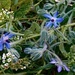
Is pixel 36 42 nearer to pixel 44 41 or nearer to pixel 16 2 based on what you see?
pixel 44 41

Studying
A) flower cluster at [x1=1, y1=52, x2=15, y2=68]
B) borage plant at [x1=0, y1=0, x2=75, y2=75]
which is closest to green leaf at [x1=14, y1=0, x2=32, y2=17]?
borage plant at [x1=0, y1=0, x2=75, y2=75]

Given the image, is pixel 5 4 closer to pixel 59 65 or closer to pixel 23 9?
pixel 23 9

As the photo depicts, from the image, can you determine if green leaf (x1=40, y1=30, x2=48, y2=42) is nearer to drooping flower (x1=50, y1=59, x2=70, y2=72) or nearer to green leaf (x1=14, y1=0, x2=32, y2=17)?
drooping flower (x1=50, y1=59, x2=70, y2=72)

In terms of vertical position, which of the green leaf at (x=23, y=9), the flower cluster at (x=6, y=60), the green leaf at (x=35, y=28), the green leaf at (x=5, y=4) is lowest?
the flower cluster at (x=6, y=60)

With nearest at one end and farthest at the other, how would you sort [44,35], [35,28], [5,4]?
[44,35] → [35,28] → [5,4]

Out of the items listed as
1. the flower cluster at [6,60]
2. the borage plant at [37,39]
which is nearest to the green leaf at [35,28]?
the borage plant at [37,39]

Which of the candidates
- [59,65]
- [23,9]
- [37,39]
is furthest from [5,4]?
[59,65]

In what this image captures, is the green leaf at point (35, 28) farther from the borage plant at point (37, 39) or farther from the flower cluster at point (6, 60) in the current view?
the flower cluster at point (6, 60)

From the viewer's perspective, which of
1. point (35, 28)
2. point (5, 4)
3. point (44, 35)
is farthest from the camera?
point (5, 4)

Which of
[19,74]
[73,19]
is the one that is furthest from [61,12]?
[19,74]
